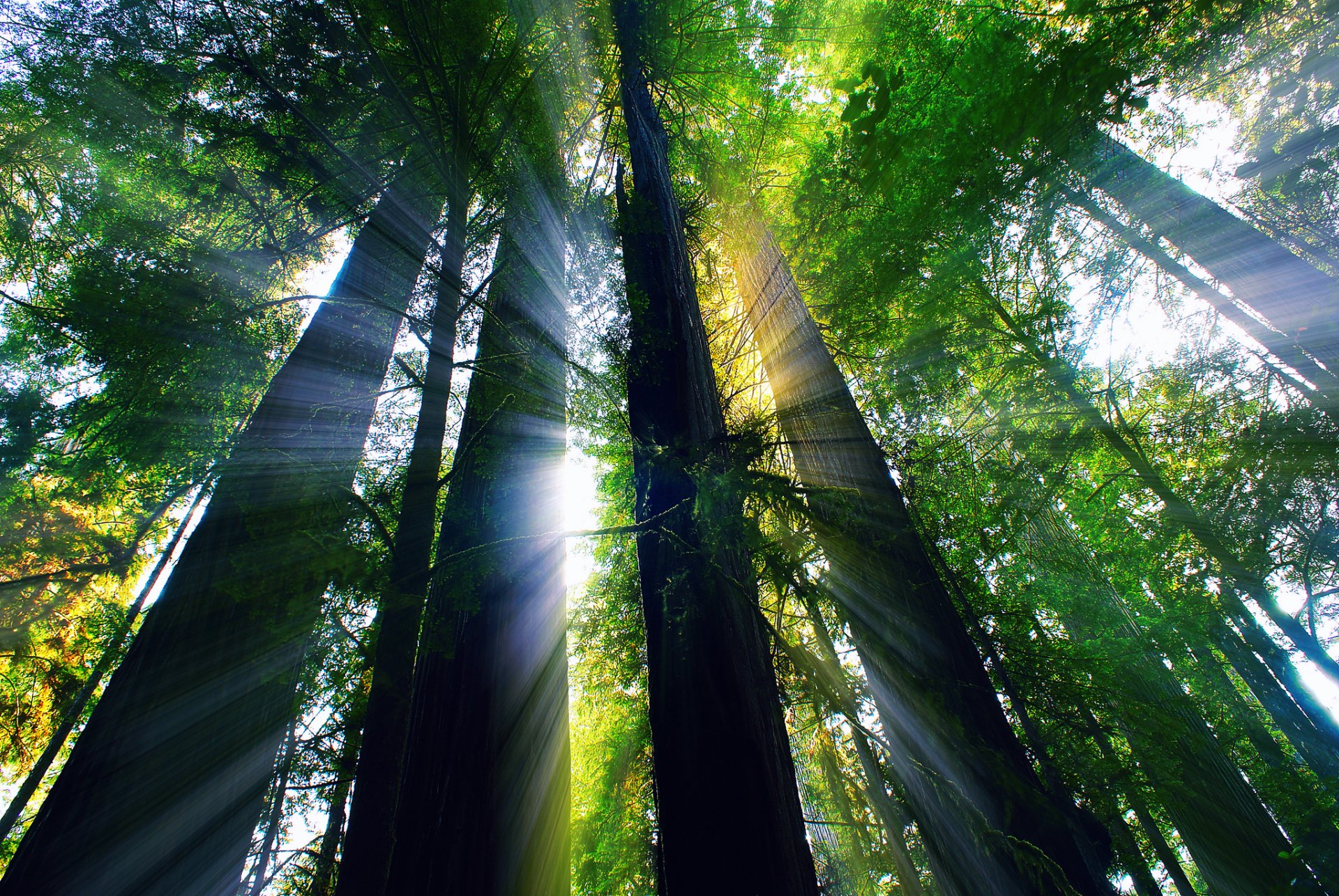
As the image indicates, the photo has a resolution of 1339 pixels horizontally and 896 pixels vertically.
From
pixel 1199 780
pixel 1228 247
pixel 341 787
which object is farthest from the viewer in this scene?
pixel 1199 780

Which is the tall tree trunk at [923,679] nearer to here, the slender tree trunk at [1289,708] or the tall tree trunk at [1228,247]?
the tall tree trunk at [1228,247]

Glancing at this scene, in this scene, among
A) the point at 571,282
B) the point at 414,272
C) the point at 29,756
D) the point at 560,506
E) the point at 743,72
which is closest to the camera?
Answer: the point at 571,282

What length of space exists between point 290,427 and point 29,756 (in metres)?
5.95

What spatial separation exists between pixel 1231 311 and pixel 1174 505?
227 centimetres

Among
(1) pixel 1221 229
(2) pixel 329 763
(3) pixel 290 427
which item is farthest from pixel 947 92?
(2) pixel 329 763

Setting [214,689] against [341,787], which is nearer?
[214,689]

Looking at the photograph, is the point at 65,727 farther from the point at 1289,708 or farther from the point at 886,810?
the point at 1289,708

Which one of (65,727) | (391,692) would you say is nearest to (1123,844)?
(391,692)

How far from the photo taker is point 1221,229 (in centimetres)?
497

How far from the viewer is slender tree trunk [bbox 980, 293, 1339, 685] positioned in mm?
5371

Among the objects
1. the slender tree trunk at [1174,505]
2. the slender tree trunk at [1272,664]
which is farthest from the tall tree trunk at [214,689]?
the slender tree trunk at [1272,664]

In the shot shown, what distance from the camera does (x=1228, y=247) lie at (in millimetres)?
4895

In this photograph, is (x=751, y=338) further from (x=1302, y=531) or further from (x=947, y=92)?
(x=1302, y=531)

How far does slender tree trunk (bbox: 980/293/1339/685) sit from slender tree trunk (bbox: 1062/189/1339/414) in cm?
131
